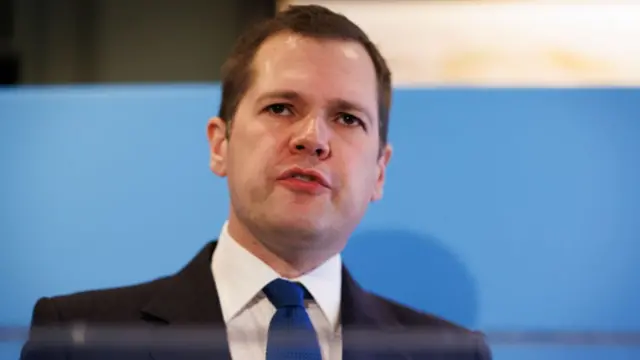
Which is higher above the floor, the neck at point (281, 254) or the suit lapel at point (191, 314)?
the neck at point (281, 254)

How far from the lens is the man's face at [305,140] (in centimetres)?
112

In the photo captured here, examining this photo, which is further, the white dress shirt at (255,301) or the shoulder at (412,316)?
the shoulder at (412,316)

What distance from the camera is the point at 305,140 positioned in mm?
1110

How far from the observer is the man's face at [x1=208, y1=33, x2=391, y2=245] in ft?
3.66

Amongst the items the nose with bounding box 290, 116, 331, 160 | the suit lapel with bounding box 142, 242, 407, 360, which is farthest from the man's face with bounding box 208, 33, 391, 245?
the suit lapel with bounding box 142, 242, 407, 360

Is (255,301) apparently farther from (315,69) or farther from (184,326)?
(315,69)

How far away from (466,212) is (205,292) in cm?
45

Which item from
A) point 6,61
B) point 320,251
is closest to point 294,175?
point 320,251

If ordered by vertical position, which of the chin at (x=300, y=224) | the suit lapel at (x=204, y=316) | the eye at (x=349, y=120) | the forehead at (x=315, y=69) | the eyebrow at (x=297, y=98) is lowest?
the suit lapel at (x=204, y=316)

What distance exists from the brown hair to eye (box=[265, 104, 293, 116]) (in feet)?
0.22

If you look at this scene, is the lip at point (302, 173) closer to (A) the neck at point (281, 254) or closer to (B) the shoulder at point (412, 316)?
(A) the neck at point (281, 254)

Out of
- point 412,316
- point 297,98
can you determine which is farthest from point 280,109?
point 412,316

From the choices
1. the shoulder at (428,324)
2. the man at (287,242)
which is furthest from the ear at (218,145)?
the shoulder at (428,324)

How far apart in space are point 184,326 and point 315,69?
0.43m
